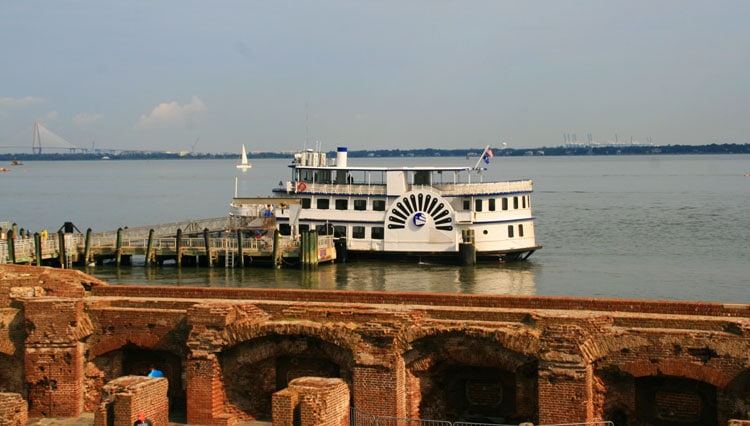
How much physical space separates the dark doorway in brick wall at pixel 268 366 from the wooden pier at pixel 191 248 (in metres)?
28.6

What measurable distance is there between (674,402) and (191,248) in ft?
117

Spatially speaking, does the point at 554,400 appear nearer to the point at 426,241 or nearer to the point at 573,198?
the point at 426,241

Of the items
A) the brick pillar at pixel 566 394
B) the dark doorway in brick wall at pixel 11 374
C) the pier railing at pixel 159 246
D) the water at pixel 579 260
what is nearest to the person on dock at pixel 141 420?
the dark doorway in brick wall at pixel 11 374

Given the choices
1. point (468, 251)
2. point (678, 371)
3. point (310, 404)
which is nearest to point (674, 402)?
point (678, 371)

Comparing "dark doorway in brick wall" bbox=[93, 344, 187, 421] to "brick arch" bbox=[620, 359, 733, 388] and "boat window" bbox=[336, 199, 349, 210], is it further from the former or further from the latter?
"boat window" bbox=[336, 199, 349, 210]

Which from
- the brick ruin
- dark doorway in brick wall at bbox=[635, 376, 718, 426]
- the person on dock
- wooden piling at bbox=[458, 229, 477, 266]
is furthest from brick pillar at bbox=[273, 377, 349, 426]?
wooden piling at bbox=[458, 229, 477, 266]

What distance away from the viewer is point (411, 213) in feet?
164

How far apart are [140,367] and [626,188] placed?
123 meters

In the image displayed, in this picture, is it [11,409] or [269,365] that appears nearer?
[11,409]

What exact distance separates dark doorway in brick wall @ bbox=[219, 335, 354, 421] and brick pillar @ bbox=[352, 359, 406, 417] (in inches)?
24.4

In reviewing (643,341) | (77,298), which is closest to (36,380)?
(77,298)

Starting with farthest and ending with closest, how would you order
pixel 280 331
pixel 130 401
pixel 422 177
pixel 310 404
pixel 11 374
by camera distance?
pixel 422 177, pixel 11 374, pixel 280 331, pixel 130 401, pixel 310 404

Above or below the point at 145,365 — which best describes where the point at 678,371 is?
above

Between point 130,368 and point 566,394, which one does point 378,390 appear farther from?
point 130,368
